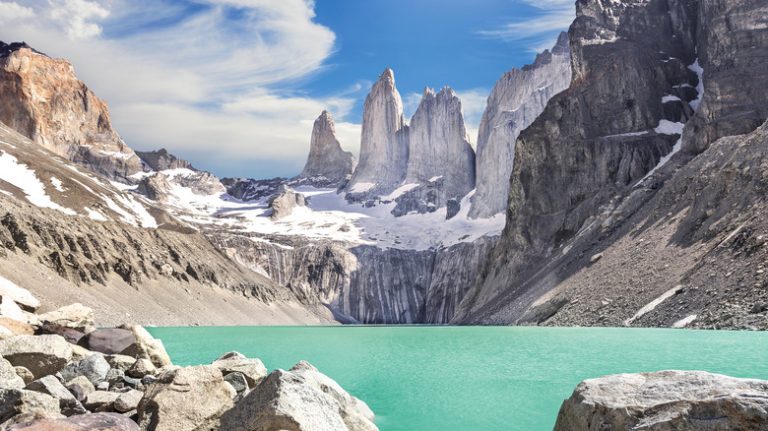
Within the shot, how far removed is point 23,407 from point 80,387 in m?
2.19

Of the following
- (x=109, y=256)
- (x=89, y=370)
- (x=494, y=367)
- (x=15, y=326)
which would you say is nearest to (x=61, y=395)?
(x=89, y=370)

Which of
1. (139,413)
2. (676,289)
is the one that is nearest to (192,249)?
(676,289)

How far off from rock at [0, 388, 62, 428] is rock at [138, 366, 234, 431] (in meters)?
1.54

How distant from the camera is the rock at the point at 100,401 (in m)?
12.9

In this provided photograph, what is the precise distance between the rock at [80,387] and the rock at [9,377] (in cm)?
86

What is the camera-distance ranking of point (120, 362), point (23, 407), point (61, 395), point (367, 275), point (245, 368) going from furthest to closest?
1. point (367, 275)
2. point (120, 362)
3. point (245, 368)
4. point (61, 395)
5. point (23, 407)

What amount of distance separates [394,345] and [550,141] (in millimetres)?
66734

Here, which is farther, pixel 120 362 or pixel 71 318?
pixel 71 318

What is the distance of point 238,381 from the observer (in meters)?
15.1

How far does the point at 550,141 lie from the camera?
102 metres

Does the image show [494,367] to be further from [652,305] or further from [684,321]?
[652,305]

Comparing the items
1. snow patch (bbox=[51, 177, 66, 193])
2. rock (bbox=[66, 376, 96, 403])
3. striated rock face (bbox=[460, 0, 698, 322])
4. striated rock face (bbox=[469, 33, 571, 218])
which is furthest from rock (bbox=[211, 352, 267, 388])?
striated rock face (bbox=[469, 33, 571, 218])

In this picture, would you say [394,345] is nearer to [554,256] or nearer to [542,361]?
[542,361]

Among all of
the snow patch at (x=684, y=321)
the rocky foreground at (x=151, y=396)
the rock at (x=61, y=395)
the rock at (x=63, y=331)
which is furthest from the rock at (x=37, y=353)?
the snow patch at (x=684, y=321)
